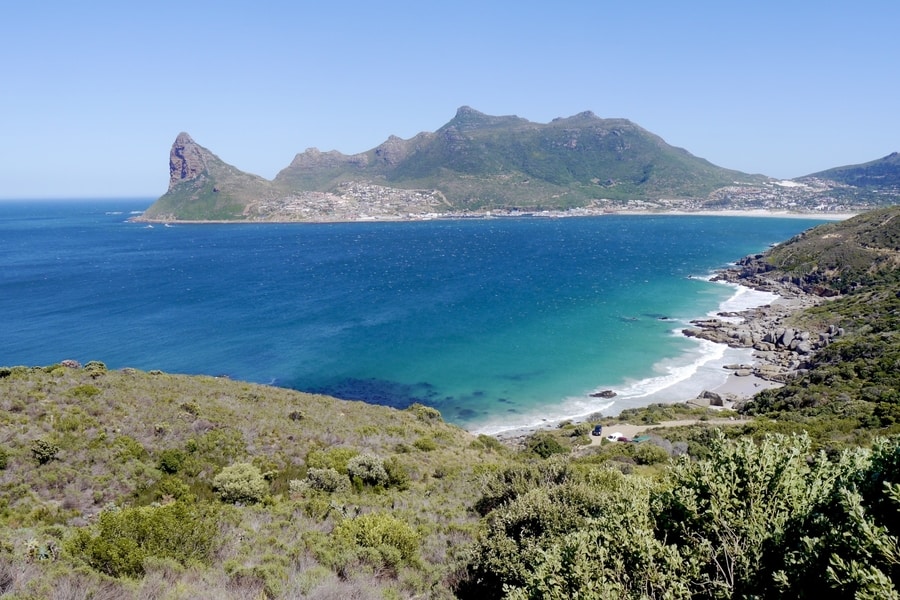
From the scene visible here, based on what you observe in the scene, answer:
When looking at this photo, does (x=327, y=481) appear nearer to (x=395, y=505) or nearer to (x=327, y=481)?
(x=327, y=481)

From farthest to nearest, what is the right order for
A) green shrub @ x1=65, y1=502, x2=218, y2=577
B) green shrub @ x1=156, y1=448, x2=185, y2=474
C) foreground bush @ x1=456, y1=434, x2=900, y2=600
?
1. green shrub @ x1=156, y1=448, x2=185, y2=474
2. green shrub @ x1=65, y1=502, x2=218, y2=577
3. foreground bush @ x1=456, y1=434, x2=900, y2=600

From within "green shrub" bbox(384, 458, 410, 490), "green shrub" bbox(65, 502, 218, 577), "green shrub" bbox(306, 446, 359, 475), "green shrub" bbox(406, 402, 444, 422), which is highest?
"green shrub" bbox(65, 502, 218, 577)

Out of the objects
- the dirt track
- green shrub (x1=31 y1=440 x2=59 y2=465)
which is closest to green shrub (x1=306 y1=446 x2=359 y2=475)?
green shrub (x1=31 y1=440 x2=59 y2=465)

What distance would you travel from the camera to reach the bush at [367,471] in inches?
784

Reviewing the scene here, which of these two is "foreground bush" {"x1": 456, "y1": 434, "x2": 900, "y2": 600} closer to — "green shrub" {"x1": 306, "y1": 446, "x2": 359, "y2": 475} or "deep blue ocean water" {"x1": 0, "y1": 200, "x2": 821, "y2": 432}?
"green shrub" {"x1": 306, "y1": 446, "x2": 359, "y2": 475}

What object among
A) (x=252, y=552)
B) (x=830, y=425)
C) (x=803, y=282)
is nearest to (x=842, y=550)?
(x=252, y=552)

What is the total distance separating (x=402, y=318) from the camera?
71.5 meters

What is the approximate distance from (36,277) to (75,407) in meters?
97.4

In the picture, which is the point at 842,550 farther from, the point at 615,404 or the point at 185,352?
the point at 185,352

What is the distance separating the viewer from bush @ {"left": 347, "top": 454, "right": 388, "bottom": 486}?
19922mm

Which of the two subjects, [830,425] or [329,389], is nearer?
[830,425]

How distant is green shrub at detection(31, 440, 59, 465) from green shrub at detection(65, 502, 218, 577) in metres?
7.72

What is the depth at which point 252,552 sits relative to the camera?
12.0 meters

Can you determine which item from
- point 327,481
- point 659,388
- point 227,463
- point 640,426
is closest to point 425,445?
point 327,481
